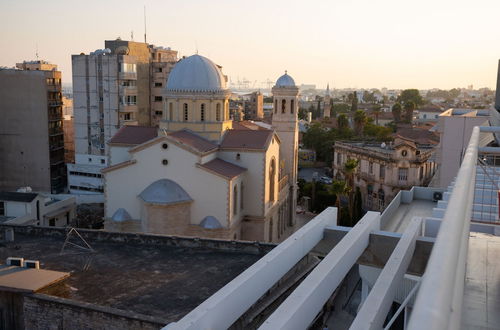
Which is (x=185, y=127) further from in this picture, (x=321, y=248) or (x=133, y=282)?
(x=321, y=248)

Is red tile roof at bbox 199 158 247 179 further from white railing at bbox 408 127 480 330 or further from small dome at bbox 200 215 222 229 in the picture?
white railing at bbox 408 127 480 330

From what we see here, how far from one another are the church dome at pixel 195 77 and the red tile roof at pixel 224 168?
4078mm

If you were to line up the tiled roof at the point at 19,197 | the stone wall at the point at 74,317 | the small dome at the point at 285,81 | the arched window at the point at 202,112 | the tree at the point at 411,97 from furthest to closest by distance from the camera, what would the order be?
the tree at the point at 411,97 → the small dome at the point at 285,81 → the tiled roof at the point at 19,197 → the arched window at the point at 202,112 → the stone wall at the point at 74,317

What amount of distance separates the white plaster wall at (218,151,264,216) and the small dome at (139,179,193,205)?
339cm

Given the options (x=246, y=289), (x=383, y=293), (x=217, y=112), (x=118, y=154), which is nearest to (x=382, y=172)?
(x=217, y=112)

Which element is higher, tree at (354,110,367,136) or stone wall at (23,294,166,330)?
tree at (354,110,367,136)

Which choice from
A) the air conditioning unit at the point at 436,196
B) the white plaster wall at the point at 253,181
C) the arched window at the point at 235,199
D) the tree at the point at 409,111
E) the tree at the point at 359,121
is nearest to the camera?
the air conditioning unit at the point at 436,196

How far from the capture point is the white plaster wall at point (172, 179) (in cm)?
2194

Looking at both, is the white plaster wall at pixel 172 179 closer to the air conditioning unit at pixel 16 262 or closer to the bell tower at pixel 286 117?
the bell tower at pixel 286 117

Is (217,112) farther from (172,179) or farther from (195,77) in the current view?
(172,179)

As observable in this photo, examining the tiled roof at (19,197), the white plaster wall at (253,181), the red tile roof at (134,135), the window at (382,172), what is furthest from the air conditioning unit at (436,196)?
the tiled roof at (19,197)

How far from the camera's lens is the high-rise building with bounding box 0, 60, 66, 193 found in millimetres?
37938

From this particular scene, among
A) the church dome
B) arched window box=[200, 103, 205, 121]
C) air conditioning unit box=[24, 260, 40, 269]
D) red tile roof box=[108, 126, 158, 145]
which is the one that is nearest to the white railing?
air conditioning unit box=[24, 260, 40, 269]

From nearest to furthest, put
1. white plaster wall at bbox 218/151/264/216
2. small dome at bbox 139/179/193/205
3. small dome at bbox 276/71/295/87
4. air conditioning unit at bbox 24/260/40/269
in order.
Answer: air conditioning unit at bbox 24/260/40/269 → small dome at bbox 139/179/193/205 → white plaster wall at bbox 218/151/264/216 → small dome at bbox 276/71/295/87
